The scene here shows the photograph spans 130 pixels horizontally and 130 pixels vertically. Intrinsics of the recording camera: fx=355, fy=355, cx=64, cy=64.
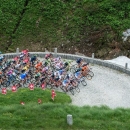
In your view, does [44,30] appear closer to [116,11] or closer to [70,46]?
[70,46]

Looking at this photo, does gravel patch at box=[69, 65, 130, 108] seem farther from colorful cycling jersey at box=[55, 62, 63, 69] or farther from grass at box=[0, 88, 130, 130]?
grass at box=[0, 88, 130, 130]

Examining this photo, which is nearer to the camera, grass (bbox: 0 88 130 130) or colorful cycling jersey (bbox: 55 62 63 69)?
grass (bbox: 0 88 130 130)

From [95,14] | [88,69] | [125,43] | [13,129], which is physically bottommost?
[13,129]

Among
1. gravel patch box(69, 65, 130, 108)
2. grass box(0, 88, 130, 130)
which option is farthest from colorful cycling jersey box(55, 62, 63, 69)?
grass box(0, 88, 130, 130)

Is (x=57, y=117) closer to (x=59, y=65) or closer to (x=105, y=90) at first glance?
(x=105, y=90)

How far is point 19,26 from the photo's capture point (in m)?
36.9

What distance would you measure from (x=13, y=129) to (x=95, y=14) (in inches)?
874

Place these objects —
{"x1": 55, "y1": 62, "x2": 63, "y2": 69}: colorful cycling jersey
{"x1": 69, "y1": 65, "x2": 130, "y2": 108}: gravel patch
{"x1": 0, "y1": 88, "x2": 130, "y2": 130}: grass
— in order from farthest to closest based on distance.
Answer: {"x1": 55, "y1": 62, "x2": 63, "y2": 69}: colorful cycling jersey → {"x1": 69, "y1": 65, "x2": 130, "y2": 108}: gravel patch → {"x1": 0, "y1": 88, "x2": 130, "y2": 130}: grass

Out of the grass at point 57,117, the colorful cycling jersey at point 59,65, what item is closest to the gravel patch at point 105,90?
the colorful cycling jersey at point 59,65

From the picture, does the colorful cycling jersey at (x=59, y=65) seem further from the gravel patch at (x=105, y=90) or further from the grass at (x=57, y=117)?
the grass at (x=57, y=117)

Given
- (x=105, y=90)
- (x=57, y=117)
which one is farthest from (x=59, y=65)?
(x=57, y=117)

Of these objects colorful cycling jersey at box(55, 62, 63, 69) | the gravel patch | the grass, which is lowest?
the grass

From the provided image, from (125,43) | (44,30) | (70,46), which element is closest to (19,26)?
(44,30)

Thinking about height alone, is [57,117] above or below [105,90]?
below
